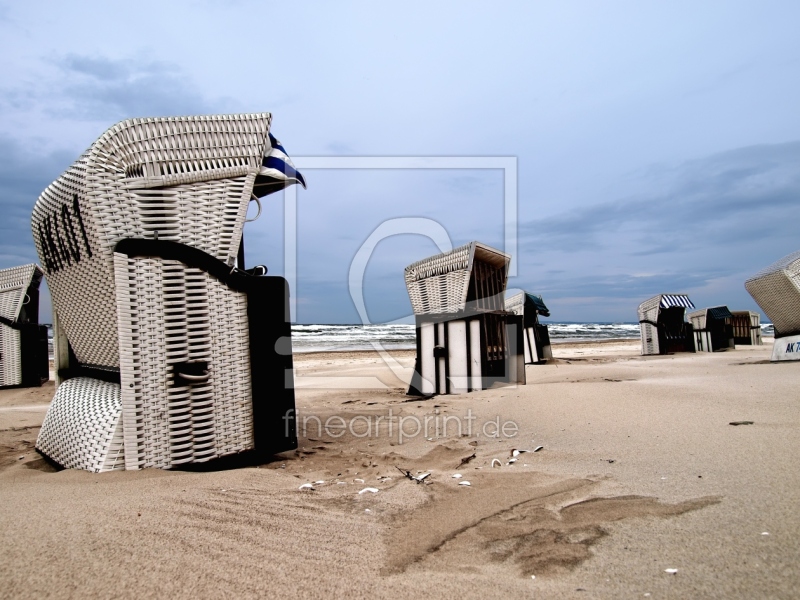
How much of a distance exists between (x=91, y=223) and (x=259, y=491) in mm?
1628

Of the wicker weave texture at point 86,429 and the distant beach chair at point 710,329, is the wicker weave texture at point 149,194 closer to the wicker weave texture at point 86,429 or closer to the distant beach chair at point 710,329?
the wicker weave texture at point 86,429

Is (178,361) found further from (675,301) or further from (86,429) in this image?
(675,301)

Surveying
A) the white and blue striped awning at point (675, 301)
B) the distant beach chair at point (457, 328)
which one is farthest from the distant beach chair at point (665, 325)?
the distant beach chair at point (457, 328)

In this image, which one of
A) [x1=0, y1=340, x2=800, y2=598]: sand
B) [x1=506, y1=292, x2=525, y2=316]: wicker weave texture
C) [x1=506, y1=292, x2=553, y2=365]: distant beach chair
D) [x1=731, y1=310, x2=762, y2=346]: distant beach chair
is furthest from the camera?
[x1=731, y1=310, x2=762, y2=346]: distant beach chair

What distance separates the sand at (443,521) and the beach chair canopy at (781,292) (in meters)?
4.45

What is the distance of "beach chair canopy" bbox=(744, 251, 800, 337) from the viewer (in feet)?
23.0

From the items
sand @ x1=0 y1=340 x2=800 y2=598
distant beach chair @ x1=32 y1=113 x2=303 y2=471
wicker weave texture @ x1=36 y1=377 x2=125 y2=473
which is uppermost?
distant beach chair @ x1=32 y1=113 x2=303 y2=471

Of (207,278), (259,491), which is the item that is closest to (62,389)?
(207,278)

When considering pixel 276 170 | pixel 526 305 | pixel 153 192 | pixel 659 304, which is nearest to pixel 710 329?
pixel 659 304

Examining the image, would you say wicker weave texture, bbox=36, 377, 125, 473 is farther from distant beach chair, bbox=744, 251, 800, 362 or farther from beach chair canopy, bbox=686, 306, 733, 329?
beach chair canopy, bbox=686, 306, 733, 329

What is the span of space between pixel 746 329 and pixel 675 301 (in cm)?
794

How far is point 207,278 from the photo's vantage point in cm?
279

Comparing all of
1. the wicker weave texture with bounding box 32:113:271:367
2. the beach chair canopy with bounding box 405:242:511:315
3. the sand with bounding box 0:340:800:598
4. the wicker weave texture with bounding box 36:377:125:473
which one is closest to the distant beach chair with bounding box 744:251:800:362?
the beach chair canopy with bounding box 405:242:511:315

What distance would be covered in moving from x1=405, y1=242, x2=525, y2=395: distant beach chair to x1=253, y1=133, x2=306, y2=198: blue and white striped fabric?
10.9 feet
